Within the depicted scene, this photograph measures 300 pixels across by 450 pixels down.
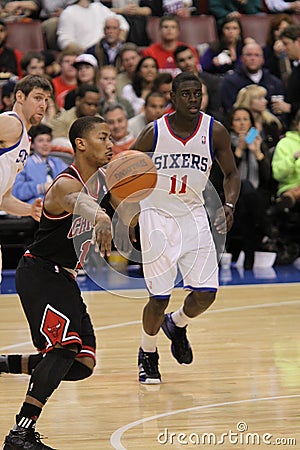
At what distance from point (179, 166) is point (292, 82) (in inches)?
211

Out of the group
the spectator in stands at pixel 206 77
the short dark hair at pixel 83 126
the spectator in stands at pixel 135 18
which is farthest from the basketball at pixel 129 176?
the spectator in stands at pixel 135 18

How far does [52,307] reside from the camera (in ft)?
14.3

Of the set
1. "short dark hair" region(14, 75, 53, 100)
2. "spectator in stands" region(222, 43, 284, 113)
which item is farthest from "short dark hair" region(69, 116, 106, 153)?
"spectator in stands" region(222, 43, 284, 113)

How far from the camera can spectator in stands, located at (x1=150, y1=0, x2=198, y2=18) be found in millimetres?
12109

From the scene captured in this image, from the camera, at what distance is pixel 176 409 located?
513cm

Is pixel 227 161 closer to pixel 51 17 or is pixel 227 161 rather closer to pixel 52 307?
pixel 52 307

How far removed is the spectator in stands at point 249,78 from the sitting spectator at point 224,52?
0.26 meters

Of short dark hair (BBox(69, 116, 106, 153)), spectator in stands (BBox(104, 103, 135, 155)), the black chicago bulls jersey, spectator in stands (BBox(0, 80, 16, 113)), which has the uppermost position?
short dark hair (BBox(69, 116, 106, 153))

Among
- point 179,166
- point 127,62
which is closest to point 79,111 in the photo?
point 127,62

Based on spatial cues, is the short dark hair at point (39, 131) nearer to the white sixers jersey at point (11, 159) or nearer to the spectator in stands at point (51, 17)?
the spectator in stands at point (51, 17)

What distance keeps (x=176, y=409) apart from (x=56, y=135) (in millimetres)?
5378

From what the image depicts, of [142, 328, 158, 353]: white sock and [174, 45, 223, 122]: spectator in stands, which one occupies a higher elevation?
[142, 328, 158, 353]: white sock

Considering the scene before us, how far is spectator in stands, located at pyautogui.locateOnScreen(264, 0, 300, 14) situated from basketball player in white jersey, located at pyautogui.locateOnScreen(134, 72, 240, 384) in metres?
7.03

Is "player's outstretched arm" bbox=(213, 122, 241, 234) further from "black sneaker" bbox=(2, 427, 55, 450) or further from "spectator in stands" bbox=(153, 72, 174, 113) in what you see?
"spectator in stands" bbox=(153, 72, 174, 113)
